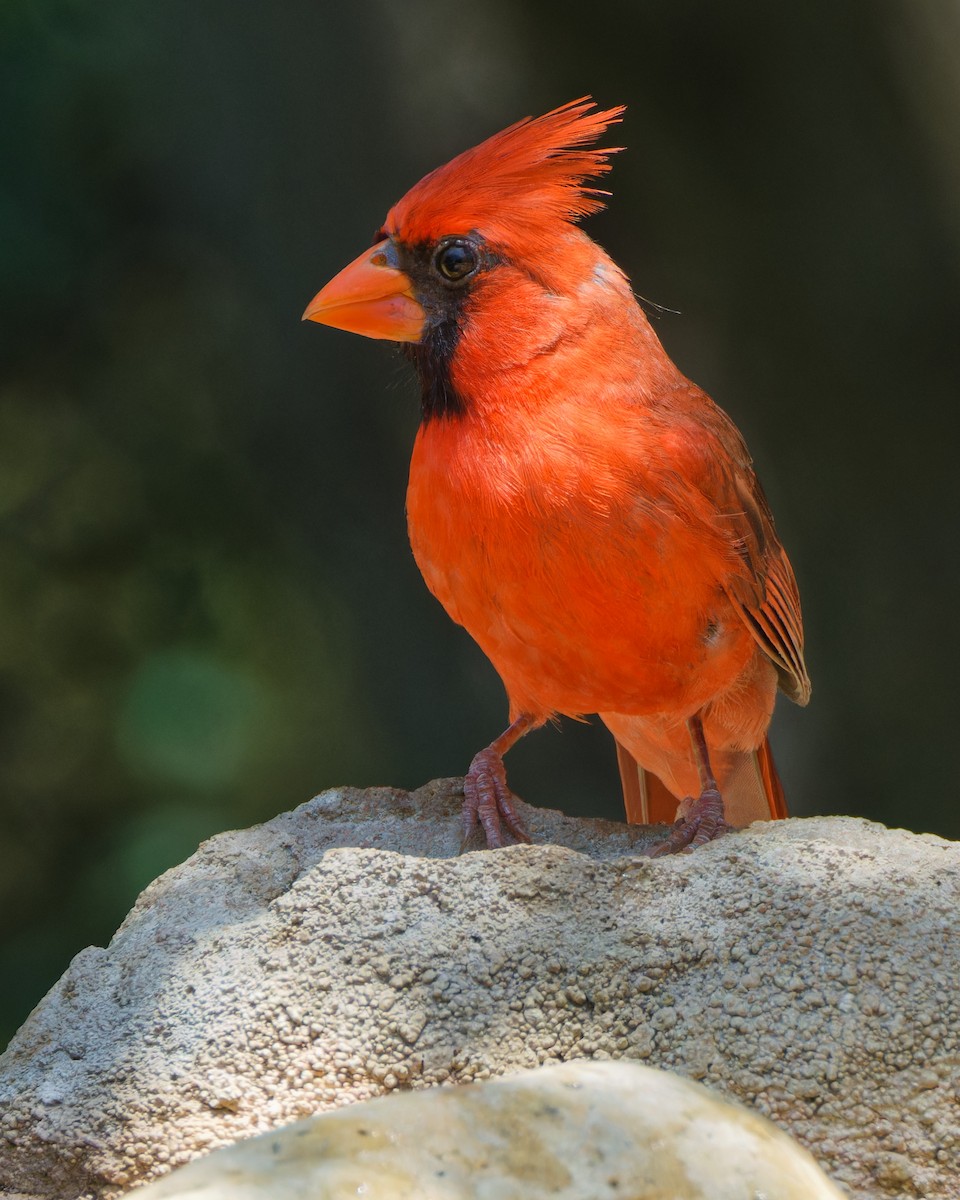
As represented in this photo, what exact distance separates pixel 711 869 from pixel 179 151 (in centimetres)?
329

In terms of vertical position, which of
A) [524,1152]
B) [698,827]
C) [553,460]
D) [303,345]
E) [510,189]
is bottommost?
[698,827]

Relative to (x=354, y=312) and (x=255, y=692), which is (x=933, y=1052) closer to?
(x=354, y=312)

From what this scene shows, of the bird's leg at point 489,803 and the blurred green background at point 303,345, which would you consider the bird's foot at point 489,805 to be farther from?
the blurred green background at point 303,345

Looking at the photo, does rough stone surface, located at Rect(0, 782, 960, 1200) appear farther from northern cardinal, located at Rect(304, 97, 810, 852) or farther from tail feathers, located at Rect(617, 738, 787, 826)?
tail feathers, located at Rect(617, 738, 787, 826)

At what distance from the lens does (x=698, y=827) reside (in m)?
2.79

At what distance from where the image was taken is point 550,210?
278cm

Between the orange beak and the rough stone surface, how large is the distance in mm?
1115

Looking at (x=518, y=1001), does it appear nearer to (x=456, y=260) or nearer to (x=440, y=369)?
(x=440, y=369)

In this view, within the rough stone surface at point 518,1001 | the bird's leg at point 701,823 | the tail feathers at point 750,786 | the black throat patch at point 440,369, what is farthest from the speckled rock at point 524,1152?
the tail feathers at point 750,786

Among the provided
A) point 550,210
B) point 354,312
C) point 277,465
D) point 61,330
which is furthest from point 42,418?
point 550,210

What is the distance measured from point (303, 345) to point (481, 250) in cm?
192

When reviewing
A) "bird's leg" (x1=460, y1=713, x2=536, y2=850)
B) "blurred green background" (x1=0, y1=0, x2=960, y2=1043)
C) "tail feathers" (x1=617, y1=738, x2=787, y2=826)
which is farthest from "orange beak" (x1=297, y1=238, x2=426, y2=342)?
"blurred green background" (x1=0, y1=0, x2=960, y2=1043)

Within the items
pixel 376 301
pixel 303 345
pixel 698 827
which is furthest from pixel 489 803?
pixel 303 345

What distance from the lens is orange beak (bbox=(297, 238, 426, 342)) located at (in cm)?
279
